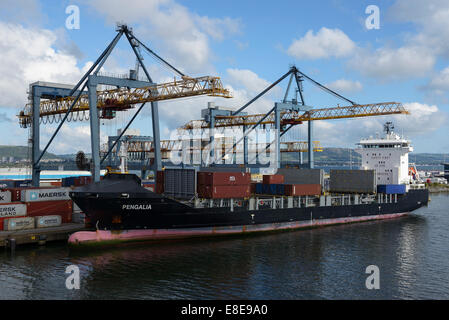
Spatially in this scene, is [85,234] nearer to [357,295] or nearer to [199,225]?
[199,225]

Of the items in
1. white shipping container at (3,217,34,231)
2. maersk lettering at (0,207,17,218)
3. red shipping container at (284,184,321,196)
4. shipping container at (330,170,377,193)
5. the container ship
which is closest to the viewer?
the container ship

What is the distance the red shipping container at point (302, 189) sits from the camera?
127 feet

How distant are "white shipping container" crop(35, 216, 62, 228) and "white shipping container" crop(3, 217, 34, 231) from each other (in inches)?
22.4

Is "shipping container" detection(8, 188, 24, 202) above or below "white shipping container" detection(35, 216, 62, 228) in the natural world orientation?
above

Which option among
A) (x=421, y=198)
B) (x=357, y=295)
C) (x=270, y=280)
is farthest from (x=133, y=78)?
(x=421, y=198)

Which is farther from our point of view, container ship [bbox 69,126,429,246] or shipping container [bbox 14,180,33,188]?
shipping container [bbox 14,180,33,188]

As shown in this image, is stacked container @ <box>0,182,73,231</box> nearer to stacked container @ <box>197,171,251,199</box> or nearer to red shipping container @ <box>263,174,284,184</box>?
stacked container @ <box>197,171,251,199</box>

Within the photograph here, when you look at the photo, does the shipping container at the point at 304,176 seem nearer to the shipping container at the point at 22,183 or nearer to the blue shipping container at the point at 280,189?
the blue shipping container at the point at 280,189

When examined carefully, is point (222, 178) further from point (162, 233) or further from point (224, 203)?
point (162, 233)

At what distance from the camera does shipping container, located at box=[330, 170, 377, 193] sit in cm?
4562

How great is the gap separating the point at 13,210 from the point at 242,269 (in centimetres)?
1997

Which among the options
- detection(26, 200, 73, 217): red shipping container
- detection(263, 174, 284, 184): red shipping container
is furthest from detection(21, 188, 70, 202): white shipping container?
detection(263, 174, 284, 184): red shipping container

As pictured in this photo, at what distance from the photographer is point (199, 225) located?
1286 inches

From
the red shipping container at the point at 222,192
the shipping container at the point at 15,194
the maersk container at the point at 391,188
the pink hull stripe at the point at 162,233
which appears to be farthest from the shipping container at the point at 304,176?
the shipping container at the point at 15,194
